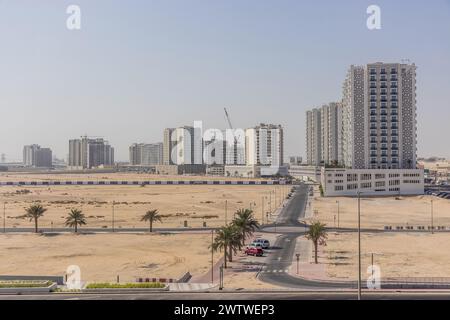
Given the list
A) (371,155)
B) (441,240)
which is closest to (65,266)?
(441,240)

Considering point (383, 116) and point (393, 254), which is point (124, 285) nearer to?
point (393, 254)

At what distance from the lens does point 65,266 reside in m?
45.2

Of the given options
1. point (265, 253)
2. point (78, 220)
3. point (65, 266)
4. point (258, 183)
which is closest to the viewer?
point (65, 266)

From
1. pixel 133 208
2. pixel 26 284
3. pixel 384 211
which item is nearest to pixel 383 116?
pixel 384 211

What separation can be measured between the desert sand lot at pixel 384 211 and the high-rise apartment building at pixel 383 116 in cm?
1485

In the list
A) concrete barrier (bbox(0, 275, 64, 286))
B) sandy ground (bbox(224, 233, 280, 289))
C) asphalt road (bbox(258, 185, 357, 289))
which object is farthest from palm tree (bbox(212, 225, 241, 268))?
concrete barrier (bbox(0, 275, 64, 286))

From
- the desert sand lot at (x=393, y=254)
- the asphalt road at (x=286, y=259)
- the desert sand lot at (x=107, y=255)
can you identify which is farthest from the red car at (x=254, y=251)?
the desert sand lot at (x=393, y=254)

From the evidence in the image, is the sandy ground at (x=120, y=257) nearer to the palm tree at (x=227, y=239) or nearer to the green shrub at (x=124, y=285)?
the palm tree at (x=227, y=239)

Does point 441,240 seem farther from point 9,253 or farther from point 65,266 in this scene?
point 9,253

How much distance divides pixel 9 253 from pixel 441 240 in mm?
50393

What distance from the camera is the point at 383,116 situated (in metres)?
134

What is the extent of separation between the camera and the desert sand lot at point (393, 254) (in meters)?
41.9

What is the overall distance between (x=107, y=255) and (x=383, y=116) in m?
103

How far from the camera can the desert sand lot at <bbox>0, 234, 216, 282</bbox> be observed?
43.0m
